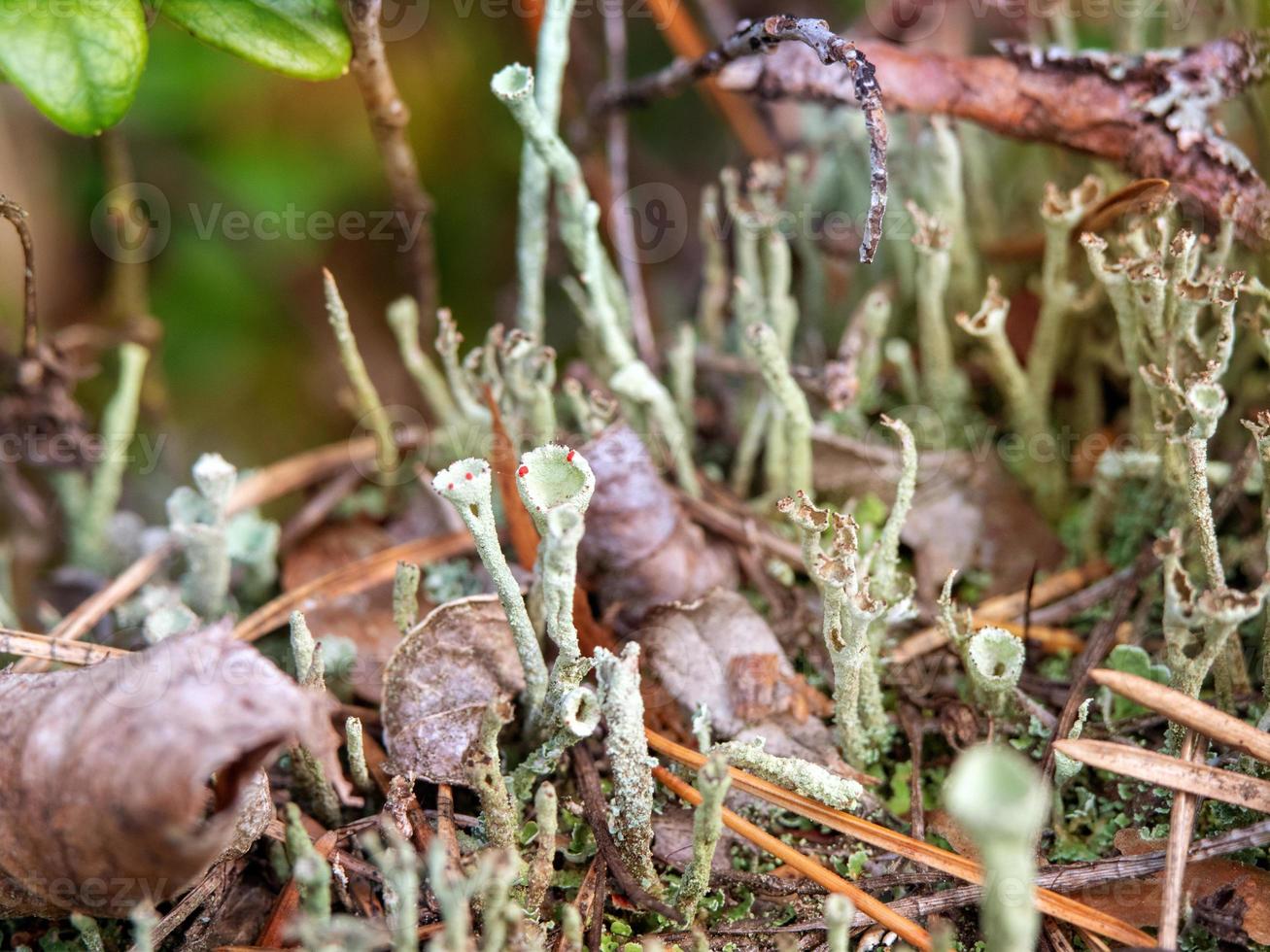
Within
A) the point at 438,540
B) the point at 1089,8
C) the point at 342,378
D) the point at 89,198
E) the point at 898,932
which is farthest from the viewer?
the point at 342,378

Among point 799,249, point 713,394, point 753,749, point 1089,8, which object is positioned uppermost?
point 1089,8

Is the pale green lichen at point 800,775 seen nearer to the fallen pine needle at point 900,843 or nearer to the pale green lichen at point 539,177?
the fallen pine needle at point 900,843

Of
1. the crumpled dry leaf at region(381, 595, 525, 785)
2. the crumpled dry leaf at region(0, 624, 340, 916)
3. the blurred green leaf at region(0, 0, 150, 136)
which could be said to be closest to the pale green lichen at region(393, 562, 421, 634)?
the crumpled dry leaf at region(381, 595, 525, 785)

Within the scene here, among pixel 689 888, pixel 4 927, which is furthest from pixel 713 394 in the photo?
pixel 4 927

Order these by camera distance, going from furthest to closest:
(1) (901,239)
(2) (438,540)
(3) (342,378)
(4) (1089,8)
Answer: (3) (342,378) < (4) (1089,8) < (1) (901,239) < (2) (438,540)

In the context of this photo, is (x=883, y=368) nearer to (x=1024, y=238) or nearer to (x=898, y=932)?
(x=1024, y=238)

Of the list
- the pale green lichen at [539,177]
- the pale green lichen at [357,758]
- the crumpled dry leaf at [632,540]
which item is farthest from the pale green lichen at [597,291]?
the pale green lichen at [357,758]
